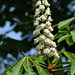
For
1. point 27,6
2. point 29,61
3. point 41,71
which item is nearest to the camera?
point 41,71

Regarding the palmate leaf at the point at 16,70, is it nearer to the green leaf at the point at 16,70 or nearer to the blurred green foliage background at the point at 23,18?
the green leaf at the point at 16,70

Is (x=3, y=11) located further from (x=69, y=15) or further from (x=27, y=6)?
(x=69, y=15)

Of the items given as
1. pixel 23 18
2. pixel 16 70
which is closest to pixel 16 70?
pixel 16 70

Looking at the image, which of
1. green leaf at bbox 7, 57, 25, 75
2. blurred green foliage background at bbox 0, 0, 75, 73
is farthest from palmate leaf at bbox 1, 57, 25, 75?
blurred green foliage background at bbox 0, 0, 75, 73

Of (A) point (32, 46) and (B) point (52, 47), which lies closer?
(B) point (52, 47)

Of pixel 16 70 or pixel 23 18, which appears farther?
pixel 23 18

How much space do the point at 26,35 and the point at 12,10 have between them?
66 cm

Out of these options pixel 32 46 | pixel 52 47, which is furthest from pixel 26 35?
pixel 52 47

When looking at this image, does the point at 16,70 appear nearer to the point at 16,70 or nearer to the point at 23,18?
the point at 16,70

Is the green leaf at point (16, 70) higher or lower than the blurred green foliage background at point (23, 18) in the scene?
lower

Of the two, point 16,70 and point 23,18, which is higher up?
point 23,18

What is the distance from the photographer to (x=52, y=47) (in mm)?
1711

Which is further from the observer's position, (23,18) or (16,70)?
(23,18)

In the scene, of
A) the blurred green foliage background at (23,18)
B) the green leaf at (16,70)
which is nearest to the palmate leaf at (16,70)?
the green leaf at (16,70)
